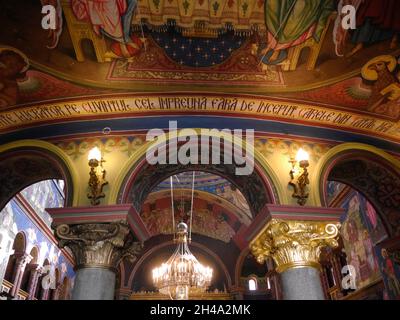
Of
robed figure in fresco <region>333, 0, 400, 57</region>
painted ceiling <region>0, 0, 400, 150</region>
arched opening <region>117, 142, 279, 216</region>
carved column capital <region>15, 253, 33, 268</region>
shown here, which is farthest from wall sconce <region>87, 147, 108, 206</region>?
carved column capital <region>15, 253, 33, 268</region>

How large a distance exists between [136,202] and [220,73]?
3.16 meters

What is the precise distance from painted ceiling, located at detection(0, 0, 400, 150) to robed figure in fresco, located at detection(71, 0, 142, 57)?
0.05 feet

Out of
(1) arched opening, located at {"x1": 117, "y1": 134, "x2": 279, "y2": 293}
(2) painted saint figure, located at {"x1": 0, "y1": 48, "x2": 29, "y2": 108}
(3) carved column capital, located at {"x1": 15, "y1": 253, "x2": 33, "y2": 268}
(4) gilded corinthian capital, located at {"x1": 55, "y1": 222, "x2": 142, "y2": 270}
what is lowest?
(4) gilded corinthian capital, located at {"x1": 55, "y1": 222, "x2": 142, "y2": 270}

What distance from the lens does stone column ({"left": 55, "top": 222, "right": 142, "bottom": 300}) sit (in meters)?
6.24

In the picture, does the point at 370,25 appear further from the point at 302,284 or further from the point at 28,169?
the point at 28,169

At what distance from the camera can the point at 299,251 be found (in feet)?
21.8

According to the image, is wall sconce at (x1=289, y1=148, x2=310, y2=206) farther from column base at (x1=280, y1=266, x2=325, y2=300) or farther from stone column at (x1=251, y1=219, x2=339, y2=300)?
column base at (x1=280, y1=266, x2=325, y2=300)

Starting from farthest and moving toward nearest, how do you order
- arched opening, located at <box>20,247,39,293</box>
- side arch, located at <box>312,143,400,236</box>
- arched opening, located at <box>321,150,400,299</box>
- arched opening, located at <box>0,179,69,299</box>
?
arched opening, located at <box>20,247,39,293</box> → arched opening, located at <box>0,179,69,299</box> → arched opening, located at <box>321,150,400,299</box> → side arch, located at <box>312,143,400,236</box>

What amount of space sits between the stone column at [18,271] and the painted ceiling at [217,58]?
188 inches

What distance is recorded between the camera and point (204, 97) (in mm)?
7766

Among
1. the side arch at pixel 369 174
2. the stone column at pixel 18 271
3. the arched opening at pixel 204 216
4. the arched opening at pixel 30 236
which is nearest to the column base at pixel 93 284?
the side arch at pixel 369 174

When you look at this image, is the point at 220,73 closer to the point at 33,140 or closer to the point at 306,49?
the point at 306,49

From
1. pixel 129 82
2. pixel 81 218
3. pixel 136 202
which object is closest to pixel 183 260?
pixel 136 202

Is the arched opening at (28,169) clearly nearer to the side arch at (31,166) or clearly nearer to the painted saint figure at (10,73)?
the side arch at (31,166)
